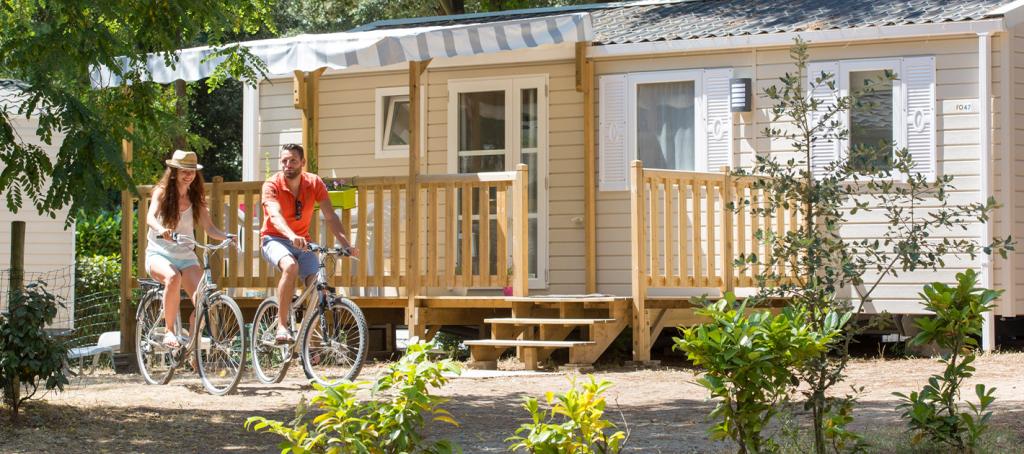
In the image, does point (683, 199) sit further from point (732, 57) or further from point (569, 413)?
point (569, 413)

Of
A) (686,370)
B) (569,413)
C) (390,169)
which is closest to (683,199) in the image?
(686,370)

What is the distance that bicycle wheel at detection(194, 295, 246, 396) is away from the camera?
850cm

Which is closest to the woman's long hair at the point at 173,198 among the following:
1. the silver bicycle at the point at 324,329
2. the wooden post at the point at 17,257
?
the silver bicycle at the point at 324,329

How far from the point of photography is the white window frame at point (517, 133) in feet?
41.9

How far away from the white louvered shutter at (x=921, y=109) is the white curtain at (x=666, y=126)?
75.9 inches

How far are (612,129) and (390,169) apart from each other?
234cm

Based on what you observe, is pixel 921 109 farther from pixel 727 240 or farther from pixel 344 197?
pixel 344 197

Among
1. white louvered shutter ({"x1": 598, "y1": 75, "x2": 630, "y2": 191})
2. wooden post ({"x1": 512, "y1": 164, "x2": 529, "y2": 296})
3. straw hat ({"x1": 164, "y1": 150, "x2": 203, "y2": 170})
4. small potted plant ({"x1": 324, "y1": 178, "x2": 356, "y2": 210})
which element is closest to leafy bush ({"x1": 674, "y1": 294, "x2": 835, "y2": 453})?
straw hat ({"x1": 164, "y1": 150, "x2": 203, "y2": 170})

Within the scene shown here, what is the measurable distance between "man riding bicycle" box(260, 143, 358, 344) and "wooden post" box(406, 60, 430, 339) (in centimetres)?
214

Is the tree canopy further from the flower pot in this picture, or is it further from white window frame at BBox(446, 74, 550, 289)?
white window frame at BBox(446, 74, 550, 289)

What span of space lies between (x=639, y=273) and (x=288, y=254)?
317 centimetres

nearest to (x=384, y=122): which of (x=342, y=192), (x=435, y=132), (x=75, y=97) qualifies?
(x=435, y=132)

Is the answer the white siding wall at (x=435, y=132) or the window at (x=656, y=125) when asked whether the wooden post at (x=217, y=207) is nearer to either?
the white siding wall at (x=435, y=132)

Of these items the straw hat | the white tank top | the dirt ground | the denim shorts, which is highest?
the straw hat
